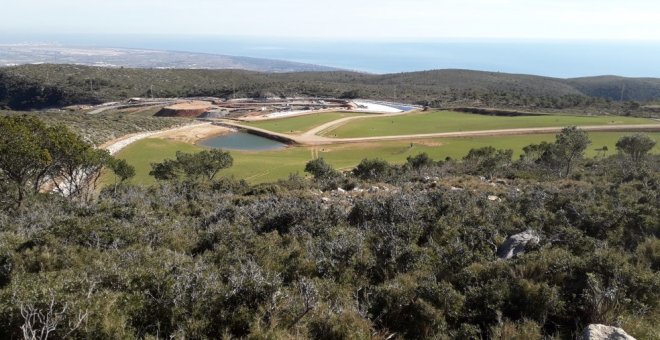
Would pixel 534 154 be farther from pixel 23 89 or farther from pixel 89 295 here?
pixel 23 89

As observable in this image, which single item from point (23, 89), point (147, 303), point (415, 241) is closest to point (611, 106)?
point (415, 241)

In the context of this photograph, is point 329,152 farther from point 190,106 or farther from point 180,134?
point 190,106

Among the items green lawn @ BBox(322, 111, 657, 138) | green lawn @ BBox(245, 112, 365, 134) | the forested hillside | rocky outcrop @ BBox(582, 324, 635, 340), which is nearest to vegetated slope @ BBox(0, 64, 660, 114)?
green lawn @ BBox(322, 111, 657, 138)

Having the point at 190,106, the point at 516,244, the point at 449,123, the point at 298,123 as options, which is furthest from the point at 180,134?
the point at 516,244

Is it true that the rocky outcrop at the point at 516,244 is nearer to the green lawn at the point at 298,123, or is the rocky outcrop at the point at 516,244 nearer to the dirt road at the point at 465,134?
the dirt road at the point at 465,134

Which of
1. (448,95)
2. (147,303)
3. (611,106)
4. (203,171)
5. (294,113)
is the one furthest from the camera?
(448,95)
